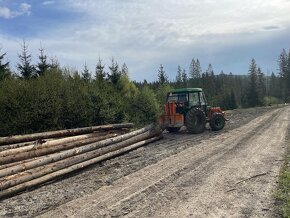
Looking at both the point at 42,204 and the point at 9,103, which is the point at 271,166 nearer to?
the point at 42,204

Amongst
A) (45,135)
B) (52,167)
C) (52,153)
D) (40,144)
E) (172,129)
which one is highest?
(45,135)

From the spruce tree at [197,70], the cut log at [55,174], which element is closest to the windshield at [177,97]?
the cut log at [55,174]

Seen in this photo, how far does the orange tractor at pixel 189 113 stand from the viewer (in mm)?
19250

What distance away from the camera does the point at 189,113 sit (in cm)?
1914

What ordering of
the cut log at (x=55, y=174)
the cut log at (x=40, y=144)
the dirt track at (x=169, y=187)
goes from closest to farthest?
the dirt track at (x=169, y=187)
the cut log at (x=55, y=174)
the cut log at (x=40, y=144)

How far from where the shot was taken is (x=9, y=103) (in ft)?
56.0

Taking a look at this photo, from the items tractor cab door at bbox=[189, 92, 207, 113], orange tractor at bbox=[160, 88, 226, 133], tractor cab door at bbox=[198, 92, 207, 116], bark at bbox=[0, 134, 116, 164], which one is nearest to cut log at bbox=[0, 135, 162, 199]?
bark at bbox=[0, 134, 116, 164]

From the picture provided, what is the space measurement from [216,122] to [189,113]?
2.18m

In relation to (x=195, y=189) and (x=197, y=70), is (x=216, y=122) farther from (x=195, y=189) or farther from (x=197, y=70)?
(x=197, y=70)

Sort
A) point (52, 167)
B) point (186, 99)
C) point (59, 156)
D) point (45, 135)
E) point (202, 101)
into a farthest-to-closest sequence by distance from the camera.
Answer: point (202, 101) < point (186, 99) < point (45, 135) < point (59, 156) < point (52, 167)

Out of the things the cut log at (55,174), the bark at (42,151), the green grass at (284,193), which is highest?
the bark at (42,151)

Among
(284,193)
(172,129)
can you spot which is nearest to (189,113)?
(172,129)

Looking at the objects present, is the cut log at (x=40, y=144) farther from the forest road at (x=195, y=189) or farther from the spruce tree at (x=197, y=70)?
the spruce tree at (x=197, y=70)

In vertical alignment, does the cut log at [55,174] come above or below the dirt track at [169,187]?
above
